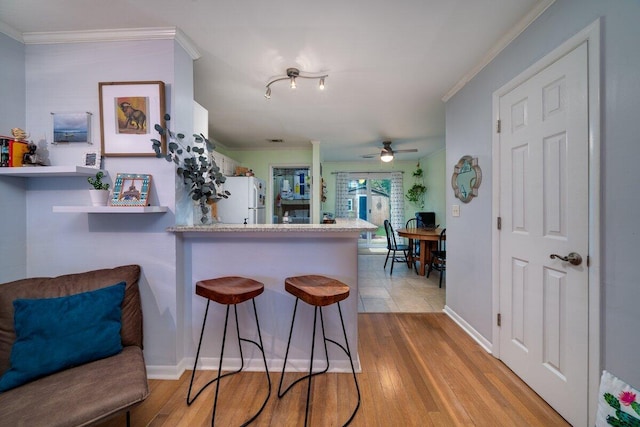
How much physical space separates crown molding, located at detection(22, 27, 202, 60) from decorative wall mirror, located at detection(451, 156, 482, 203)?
2.63m

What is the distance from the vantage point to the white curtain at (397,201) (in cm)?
682

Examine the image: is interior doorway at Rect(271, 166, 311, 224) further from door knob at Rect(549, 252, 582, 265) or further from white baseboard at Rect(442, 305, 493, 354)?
door knob at Rect(549, 252, 582, 265)

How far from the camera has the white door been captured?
137 cm

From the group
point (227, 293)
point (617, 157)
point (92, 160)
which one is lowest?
point (227, 293)

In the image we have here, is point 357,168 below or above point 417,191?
above

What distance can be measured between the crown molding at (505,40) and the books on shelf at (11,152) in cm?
345

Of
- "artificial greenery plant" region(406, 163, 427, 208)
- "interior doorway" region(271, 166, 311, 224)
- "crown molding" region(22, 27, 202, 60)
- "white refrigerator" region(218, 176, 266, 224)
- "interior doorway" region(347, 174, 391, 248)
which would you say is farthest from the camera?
"interior doorway" region(347, 174, 391, 248)

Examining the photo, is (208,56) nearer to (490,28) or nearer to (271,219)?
(490,28)

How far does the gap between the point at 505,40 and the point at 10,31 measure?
350 cm

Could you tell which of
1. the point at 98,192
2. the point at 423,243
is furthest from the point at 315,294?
the point at 423,243

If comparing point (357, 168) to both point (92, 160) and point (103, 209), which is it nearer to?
point (92, 160)

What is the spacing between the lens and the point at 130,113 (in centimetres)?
182

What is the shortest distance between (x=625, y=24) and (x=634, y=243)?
98cm

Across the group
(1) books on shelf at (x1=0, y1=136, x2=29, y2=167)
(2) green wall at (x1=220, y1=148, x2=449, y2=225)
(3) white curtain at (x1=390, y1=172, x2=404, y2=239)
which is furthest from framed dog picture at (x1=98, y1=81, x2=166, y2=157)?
(3) white curtain at (x1=390, y1=172, x2=404, y2=239)
